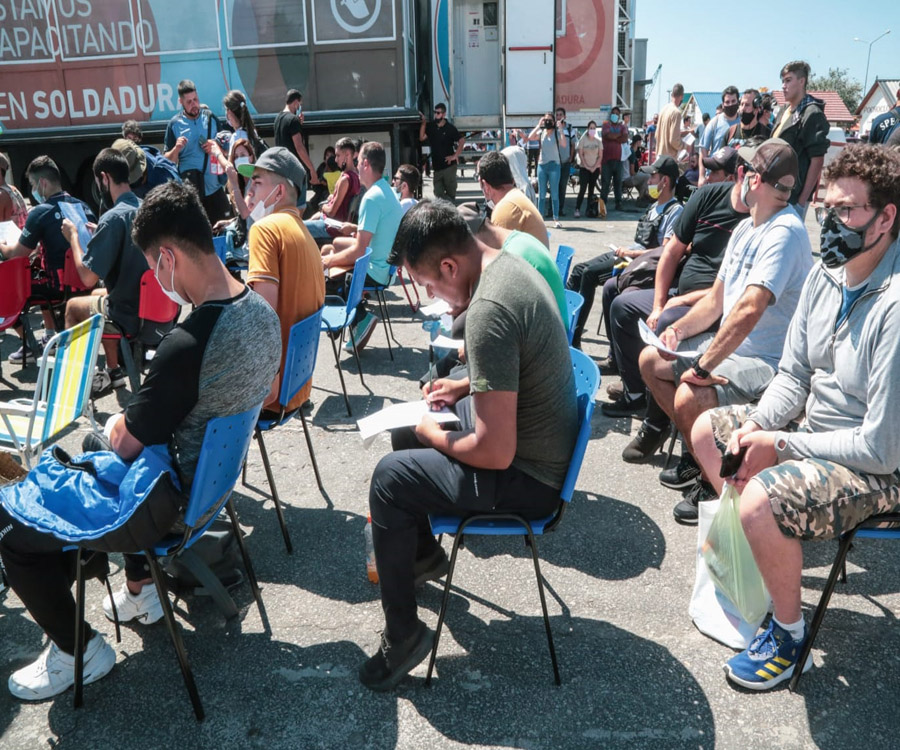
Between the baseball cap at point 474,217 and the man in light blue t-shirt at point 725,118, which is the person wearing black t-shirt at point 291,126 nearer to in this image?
the man in light blue t-shirt at point 725,118

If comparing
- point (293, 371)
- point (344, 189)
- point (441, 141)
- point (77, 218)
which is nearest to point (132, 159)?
point (77, 218)

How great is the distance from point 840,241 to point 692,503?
4.75 ft

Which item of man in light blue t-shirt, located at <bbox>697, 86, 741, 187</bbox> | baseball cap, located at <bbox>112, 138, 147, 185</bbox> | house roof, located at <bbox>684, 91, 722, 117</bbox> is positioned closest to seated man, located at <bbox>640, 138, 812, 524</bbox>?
baseball cap, located at <bbox>112, 138, 147, 185</bbox>

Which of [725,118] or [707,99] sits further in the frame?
[707,99]

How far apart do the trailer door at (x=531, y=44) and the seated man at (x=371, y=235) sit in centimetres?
719

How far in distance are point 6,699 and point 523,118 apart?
11.6 m

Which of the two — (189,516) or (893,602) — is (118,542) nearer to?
(189,516)

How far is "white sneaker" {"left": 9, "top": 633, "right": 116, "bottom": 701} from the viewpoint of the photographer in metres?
2.29

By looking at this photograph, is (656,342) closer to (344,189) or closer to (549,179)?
(344,189)

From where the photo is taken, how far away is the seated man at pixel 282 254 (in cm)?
337

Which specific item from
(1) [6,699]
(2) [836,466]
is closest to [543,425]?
(2) [836,466]

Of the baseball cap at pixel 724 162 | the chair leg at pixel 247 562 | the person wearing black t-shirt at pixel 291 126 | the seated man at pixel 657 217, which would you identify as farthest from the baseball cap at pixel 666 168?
the person wearing black t-shirt at pixel 291 126

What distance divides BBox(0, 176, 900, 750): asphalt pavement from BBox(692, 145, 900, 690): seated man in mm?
222

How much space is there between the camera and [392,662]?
2287mm
